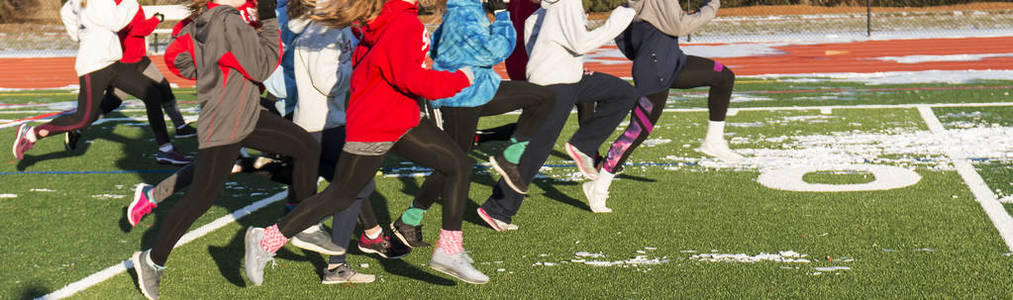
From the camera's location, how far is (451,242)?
4.89 metres

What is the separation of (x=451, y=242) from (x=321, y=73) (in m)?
1.15

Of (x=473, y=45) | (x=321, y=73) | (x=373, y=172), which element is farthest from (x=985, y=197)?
(x=321, y=73)

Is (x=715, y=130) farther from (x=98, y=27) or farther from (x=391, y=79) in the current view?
Result: (x=98, y=27)

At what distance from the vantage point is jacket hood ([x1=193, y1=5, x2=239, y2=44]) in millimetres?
4844

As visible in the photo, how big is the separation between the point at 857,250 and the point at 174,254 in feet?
11.7

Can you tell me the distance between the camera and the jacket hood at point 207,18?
4.84 metres

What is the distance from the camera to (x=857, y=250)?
5.45m

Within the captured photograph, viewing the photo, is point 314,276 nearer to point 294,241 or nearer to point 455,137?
point 294,241

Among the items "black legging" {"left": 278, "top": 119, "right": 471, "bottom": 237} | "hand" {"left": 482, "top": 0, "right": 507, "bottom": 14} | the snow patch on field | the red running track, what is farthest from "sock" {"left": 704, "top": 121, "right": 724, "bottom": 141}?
the red running track

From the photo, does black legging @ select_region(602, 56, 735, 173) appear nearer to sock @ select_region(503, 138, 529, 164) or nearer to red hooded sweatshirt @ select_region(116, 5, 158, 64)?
sock @ select_region(503, 138, 529, 164)

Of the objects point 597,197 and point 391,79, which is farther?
point 597,197

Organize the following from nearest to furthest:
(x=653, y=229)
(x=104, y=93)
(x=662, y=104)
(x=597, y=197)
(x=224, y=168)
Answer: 1. (x=224, y=168)
2. (x=653, y=229)
3. (x=597, y=197)
4. (x=662, y=104)
5. (x=104, y=93)

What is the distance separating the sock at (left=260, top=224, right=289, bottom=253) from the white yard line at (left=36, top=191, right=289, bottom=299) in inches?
40.5

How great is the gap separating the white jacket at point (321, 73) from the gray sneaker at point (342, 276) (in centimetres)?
79
